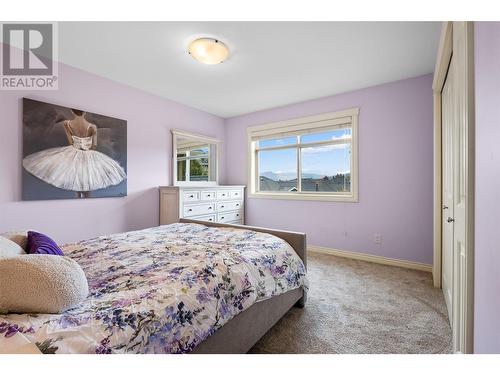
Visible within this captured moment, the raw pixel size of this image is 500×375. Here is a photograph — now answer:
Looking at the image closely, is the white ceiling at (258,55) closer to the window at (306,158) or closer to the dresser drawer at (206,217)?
the window at (306,158)

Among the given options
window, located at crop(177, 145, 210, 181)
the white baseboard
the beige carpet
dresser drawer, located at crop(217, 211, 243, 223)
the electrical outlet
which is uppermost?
window, located at crop(177, 145, 210, 181)

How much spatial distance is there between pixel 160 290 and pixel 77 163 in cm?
235

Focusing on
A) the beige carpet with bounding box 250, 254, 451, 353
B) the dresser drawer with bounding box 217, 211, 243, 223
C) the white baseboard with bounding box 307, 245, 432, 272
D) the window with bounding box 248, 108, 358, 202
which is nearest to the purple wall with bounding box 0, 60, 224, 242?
the dresser drawer with bounding box 217, 211, 243, 223

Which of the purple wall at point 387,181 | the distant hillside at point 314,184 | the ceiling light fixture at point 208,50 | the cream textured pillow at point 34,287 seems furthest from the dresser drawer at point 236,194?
the cream textured pillow at point 34,287

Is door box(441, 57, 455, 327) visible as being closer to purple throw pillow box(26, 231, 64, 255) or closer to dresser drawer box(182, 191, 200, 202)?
purple throw pillow box(26, 231, 64, 255)

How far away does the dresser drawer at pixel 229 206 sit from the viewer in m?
3.83

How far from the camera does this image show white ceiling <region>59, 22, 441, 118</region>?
6.43 ft

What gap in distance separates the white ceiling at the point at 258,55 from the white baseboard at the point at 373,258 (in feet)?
7.55

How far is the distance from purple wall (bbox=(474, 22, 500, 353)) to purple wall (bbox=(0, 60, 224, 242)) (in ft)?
11.0

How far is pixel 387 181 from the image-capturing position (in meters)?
3.04

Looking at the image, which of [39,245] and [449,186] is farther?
[449,186]

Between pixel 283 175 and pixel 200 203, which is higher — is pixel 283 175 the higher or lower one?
the higher one

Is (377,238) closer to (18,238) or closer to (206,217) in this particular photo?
(206,217)

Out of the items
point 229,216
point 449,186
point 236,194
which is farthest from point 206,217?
point 449,186
